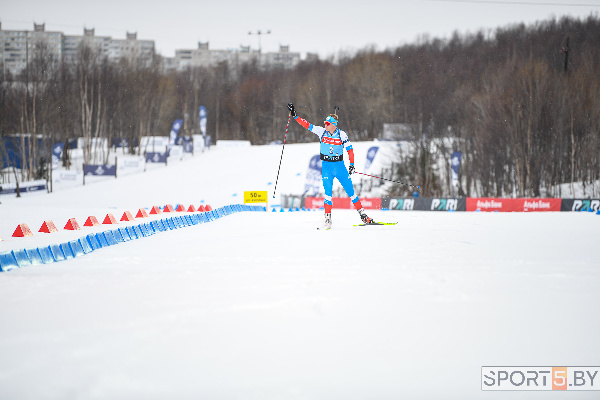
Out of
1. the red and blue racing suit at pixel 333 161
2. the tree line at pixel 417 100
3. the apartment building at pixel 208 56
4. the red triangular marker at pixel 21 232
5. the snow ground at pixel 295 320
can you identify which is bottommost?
the red triangular marker at pixel 21 232

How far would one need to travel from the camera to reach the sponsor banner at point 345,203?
23.5 meters

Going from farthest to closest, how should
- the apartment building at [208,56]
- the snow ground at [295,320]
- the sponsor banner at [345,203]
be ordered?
1. the apartment building at [208,56]
2. the sponsor banner at [345,203]
3. the snow ground at [295,320]

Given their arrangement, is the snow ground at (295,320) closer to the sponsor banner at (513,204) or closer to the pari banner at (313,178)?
the sponsor banner at (513,204)

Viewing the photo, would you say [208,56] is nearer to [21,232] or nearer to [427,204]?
[427,204]

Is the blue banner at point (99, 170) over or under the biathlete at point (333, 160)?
under

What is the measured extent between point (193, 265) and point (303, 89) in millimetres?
75719

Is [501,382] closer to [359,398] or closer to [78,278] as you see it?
[359,398]

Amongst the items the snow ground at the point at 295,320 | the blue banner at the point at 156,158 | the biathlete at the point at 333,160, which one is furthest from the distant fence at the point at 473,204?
the blue banner at the point at 156,158

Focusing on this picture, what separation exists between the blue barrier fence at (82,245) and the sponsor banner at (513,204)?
48.0ft

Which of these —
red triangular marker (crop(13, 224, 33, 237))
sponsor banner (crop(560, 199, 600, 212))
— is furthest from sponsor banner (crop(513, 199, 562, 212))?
red triangular marker (crop(13, 224, 33, 237))

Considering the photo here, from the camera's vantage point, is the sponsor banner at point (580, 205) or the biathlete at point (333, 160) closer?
the biathlete at point (333, 160)

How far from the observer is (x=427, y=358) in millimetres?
3355

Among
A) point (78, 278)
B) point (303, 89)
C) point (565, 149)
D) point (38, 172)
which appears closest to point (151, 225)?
point (78, 278)

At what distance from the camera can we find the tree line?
118ft
